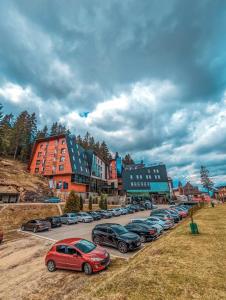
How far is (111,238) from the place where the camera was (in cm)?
1428

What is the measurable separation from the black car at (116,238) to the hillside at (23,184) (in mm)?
32833

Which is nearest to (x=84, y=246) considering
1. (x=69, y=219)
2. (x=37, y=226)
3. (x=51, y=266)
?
(x=51, y=266)

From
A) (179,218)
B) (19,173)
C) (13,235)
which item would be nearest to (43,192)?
(19,173)

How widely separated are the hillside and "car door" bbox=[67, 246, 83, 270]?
35738mm

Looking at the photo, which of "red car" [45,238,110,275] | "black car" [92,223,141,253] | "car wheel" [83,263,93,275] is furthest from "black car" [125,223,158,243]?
"car wheel" [83,263,93,275]

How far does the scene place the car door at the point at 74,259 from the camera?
986cm

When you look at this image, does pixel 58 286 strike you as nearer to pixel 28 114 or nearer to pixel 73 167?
pixel 73 167

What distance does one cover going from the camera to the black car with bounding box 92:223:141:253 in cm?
1322

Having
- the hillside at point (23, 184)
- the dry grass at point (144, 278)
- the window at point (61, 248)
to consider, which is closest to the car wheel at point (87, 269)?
the dry grass at point (144, 278)

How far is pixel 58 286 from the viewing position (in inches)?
348

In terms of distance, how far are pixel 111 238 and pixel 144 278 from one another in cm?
689

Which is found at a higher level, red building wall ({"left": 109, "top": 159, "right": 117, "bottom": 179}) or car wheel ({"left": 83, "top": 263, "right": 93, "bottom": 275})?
red building wall ({"left": 109, "top": 159, "right": 117, "bottom": 179})

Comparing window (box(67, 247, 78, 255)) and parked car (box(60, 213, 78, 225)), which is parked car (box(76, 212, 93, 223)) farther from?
window (box(67, 247, 78, 255))

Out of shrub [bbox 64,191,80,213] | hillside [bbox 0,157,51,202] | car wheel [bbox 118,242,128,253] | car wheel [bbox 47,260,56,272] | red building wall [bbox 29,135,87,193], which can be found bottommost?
car wheel [bbox 47,260,56,272]
